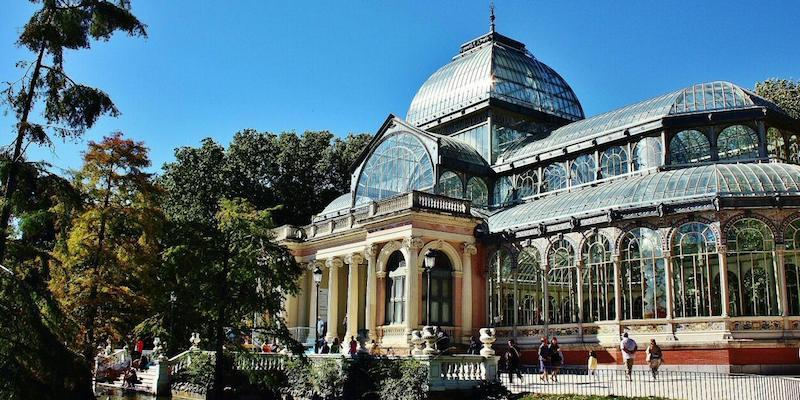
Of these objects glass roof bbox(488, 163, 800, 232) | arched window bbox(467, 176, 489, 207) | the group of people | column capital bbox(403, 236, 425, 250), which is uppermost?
arched window bbox(467, 176, 489, 207)

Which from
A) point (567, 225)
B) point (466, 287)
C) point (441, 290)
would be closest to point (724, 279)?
point (567, 225)

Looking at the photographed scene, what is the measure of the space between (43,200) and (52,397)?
10.9 feet

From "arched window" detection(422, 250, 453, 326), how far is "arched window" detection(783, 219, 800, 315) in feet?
45.1

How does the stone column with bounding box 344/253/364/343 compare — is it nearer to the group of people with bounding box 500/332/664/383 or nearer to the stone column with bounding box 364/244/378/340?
the stone column with bounding box 364/244/378/340

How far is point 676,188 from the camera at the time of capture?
2633 centimetres

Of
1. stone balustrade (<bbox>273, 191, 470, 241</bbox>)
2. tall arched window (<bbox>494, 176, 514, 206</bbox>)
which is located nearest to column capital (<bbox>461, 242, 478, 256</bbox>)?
stone balustrade (<bbox>273, 191, 470, 241</bbox>)

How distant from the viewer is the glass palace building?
2447 cm

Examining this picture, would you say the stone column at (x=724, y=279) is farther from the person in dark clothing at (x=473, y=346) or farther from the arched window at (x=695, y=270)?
the person in dark clothing at (x=473, y=346)

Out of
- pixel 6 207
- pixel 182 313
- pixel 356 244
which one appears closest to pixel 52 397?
pixel 6 207

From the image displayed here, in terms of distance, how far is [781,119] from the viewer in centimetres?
2978

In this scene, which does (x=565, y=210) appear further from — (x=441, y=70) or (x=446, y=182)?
(x=441, y=70)

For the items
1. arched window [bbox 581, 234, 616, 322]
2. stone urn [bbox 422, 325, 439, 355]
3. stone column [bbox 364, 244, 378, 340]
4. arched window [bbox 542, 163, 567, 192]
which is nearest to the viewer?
stone urn [bbox 422, 325, 439, 355]

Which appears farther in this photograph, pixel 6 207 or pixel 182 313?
pixel 182 313

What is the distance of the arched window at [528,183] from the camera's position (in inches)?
1417
